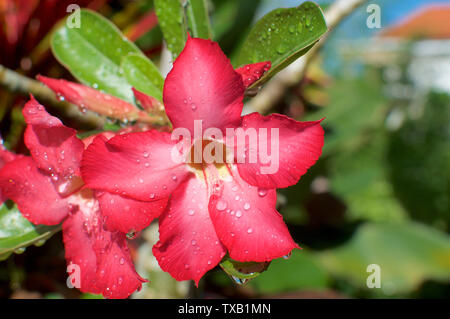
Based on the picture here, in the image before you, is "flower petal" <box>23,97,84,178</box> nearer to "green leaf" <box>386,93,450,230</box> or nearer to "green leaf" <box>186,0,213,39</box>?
"green leaf" <box>186,0,213,39</box>

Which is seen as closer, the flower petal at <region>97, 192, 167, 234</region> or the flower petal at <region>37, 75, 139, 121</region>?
the flower petal at <region>97, 192, 167, 234</region>

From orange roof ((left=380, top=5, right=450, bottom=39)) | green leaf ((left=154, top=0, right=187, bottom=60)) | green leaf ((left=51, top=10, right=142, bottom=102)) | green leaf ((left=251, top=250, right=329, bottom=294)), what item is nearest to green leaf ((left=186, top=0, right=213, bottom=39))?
green leaf ((left=154, top=0, right=187, bottom=60))

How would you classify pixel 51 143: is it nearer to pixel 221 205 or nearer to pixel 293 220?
pixel 221 205

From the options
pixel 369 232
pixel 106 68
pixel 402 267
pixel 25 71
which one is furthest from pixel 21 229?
pixel 402 267

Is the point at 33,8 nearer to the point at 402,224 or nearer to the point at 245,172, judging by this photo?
the point at 245,172

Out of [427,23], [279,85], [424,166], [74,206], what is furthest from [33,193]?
[427,23]
